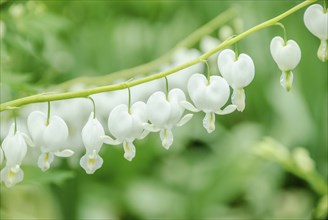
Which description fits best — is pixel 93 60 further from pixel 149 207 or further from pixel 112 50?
pixel 149 207

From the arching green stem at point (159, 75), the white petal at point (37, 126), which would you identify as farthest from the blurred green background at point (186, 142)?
the arching green stem at point (159, 75)

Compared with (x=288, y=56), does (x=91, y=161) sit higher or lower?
lower

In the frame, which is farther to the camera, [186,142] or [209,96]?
[186,142]

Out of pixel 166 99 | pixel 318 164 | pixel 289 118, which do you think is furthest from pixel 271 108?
pixel 166 99

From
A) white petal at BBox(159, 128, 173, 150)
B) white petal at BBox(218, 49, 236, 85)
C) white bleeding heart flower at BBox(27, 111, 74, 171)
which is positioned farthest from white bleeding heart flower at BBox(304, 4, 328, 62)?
white bleeding heart flower at BBox(27, 111, 74, 171)

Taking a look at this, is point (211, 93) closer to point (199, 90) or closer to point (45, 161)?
point (199, 90)

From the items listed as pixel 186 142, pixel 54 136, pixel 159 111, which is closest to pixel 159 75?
pixel 159 111

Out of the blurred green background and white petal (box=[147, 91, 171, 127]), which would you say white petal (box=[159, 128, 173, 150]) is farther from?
the blurred green background
